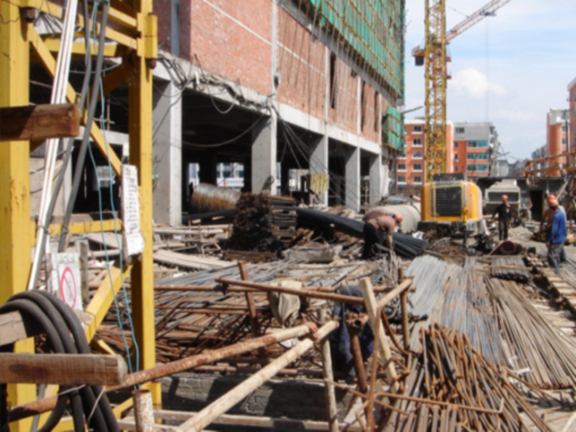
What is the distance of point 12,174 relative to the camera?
333cm

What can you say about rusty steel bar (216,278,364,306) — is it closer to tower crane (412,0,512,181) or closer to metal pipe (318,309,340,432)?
metal pipe (318,309,340,432)

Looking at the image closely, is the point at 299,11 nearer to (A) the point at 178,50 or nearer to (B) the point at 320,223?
(A) the point at 178,50

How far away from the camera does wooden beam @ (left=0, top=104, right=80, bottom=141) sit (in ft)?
9.41

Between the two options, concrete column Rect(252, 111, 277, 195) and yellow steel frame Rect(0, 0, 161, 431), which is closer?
yellow steel frame Rect(0, 0, 161, 431)

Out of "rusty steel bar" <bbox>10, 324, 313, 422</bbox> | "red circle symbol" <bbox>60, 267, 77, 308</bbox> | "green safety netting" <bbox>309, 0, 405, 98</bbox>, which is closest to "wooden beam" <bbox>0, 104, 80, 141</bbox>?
A: "red circle symbol" <bbox>60, 267, 77, 308</bbox>

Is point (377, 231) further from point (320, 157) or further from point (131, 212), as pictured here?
point (320, 157)

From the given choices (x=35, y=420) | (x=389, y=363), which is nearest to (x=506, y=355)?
(x=389, y=363)

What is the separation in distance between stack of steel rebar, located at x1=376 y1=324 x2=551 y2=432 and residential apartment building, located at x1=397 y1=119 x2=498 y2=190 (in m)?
98.2

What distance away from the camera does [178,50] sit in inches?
666

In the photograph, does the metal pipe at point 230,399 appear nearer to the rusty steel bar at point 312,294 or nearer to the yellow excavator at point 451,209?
the rusty steel bar at point 312,294

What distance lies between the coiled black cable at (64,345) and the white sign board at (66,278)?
0.75 m

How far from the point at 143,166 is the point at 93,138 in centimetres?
48

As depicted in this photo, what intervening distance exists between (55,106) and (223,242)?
13.2m

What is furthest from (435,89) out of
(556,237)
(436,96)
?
(556,237)
